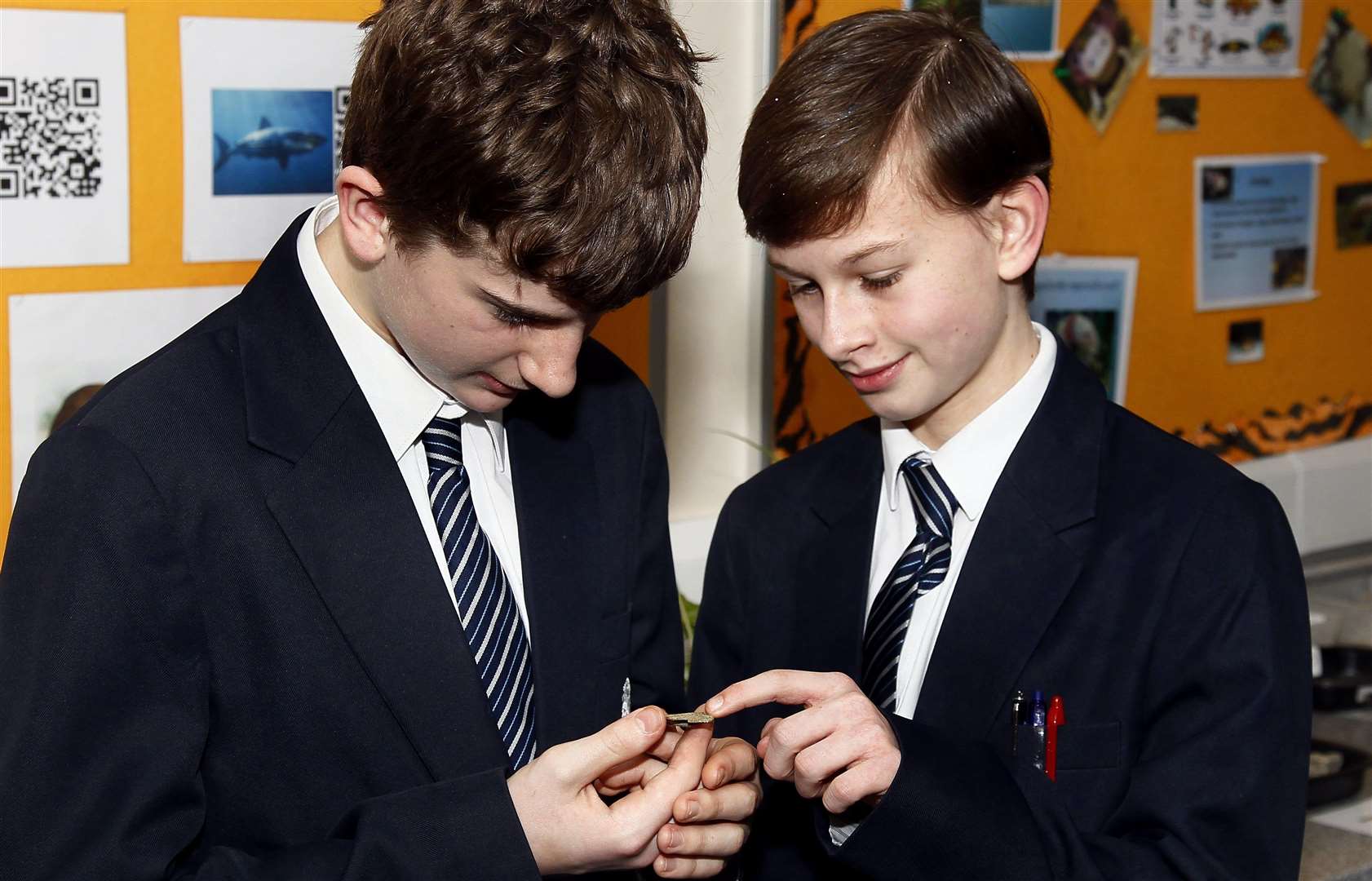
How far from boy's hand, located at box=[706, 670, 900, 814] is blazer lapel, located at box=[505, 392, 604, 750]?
20 cm

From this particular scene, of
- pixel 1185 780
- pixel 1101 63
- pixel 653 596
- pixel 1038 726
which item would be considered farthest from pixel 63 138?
pixel 1101 63

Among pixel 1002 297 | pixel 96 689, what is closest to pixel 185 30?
pixel 96 689

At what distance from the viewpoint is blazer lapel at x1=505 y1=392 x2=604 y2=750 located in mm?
1366

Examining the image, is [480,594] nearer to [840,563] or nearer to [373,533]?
[373,533]

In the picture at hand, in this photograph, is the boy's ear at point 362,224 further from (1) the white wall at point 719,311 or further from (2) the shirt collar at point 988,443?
(1) the white wall at point 719,311

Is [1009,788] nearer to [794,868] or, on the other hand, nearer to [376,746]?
[794,868]

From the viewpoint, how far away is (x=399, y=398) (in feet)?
4.25

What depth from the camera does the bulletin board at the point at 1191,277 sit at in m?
2.28

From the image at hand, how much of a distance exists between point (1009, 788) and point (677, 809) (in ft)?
0.95

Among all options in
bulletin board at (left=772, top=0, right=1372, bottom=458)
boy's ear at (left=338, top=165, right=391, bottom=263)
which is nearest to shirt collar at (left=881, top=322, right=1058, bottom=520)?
boy's ear at (left=338, top=165, right=391, bottom=263)

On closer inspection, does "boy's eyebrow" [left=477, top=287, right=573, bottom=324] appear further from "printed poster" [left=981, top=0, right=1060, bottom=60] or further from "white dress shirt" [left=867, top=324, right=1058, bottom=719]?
"printed poster" [left=981, top=0, right=1060, bottom=60]

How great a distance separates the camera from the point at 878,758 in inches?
47.7

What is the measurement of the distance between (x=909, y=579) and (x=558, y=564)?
344 mm

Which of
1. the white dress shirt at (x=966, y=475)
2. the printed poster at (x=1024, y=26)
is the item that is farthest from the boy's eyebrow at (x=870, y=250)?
the printed poster at (x=1024, y=26)
